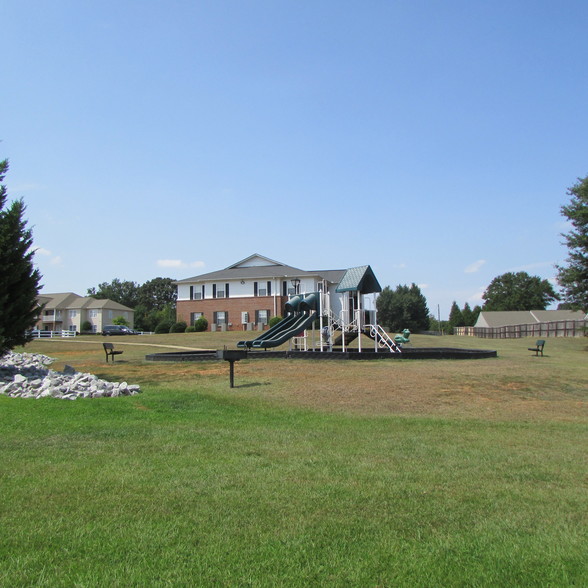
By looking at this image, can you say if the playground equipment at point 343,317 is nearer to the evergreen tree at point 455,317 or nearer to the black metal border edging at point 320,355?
the black metal border edging at point 320,355

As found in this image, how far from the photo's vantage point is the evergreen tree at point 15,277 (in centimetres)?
1343

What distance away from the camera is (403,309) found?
272 ft

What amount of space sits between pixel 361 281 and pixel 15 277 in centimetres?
1343

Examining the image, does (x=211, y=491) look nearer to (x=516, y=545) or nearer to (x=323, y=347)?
(x=516, y=545)

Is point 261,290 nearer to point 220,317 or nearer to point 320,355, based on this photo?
point 220,317

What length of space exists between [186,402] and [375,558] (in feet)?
24.8

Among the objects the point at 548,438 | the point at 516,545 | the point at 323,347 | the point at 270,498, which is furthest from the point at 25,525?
the point at 323,347

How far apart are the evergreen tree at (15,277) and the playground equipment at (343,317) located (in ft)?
30.4

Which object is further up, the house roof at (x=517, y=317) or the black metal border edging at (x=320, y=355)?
the house roof at (x=517, y=317)

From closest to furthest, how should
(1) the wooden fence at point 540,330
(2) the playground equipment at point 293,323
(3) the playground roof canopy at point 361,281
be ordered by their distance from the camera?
(2) the playground equipment at point 293,323
(3) the playground roof canopy at point 361,281
(1) the wooden fence at point 540,330

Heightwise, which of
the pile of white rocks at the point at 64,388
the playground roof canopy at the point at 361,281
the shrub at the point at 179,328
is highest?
the playground roof canopy at the point at 361,281

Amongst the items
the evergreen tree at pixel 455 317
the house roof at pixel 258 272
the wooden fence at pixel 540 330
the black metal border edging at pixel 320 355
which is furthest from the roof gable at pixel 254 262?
the evergreen tree at pixel 455 317

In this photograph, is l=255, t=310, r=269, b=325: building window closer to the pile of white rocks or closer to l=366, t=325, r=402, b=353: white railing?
l=366, t=325, r=402, b=353: white railing

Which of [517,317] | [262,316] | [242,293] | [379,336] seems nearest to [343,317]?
[379,336]
